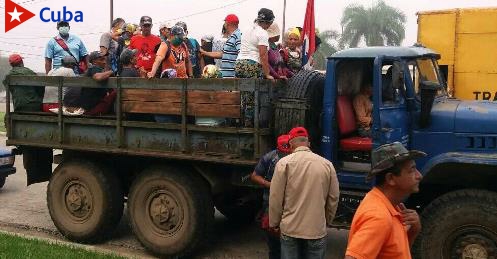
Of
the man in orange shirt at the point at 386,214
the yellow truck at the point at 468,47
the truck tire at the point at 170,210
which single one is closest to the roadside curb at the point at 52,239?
the truck tire at the point at 170,210

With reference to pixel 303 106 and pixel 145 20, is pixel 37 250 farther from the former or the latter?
pixel 145 20

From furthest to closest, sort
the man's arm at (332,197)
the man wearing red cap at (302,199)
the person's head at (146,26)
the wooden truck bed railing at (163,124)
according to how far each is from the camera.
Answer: the person's head at (146,26), the wooden truck bed railing at (163,124), the man's arm at (332,197), the man wearing red cap at (302,199)

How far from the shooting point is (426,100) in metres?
5.79

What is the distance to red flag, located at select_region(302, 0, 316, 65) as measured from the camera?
760 centimetres

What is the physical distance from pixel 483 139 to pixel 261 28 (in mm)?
2673

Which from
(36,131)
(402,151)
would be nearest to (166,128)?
(36,131)

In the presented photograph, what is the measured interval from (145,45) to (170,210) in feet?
8.29

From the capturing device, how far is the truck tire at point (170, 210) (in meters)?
6.69

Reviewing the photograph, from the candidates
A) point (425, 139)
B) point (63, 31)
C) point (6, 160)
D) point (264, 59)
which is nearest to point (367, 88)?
point (425, 139)

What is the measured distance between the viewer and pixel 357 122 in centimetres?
621

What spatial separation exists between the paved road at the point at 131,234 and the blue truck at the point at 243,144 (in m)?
0.32

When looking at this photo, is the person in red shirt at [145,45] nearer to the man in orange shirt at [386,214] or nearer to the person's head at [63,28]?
the person's head at [63,28]

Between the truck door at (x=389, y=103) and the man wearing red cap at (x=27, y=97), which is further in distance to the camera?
the man wearing red cap at (x=27, y=97)

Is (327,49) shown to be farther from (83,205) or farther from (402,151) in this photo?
(402,151)
